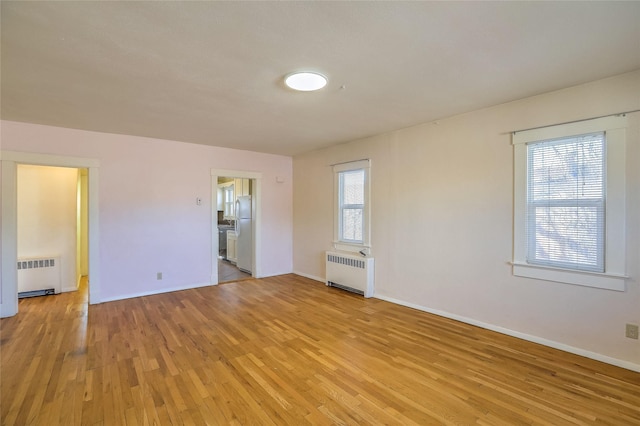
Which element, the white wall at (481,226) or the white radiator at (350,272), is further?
the white radiator at (350,272)

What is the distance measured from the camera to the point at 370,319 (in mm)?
3643

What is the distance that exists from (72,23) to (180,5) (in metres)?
0.75

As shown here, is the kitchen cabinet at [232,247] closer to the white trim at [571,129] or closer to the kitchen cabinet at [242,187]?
the kitchen cabinet at [242,187]

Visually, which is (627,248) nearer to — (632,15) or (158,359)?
(632,15)

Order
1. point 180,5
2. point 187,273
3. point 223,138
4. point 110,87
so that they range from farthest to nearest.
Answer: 1. point 187,273
2. point 223,138
3. point 110,87
4. point 180,5

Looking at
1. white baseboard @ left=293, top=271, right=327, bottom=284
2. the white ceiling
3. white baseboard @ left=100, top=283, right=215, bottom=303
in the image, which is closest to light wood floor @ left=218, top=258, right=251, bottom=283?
white baseboard @ left=100, top=283, right=215, bottom=303

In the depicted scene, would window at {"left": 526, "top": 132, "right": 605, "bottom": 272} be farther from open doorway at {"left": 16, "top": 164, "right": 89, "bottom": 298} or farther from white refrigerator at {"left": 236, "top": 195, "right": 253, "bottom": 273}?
open doorway at {"left": 16, "top": 164, "right": 89, "bottom": 298}

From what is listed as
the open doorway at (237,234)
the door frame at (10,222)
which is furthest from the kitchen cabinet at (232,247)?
the door frame at (10,222)

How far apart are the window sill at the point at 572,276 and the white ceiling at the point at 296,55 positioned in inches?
68.4

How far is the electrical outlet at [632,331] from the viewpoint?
2467 millimetres

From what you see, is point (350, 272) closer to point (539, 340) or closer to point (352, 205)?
point (352, 205)

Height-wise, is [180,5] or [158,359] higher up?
[180,5]

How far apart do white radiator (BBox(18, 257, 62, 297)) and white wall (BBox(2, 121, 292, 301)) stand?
1.15m

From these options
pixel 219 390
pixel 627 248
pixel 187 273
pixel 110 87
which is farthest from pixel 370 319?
pixel 110 87
